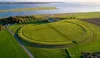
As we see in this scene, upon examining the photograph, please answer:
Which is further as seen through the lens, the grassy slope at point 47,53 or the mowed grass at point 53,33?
the mowed grass at point 53,33

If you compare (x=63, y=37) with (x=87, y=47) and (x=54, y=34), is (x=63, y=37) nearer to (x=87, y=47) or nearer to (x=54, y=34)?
(x=54, y=34)

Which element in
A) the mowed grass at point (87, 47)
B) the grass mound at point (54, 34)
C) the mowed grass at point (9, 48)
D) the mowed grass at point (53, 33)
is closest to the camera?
the mowed grass at point (9, 48)

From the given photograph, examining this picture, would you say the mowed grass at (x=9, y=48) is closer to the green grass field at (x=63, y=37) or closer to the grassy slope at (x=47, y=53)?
the grassy slope at (x=47, y=53)

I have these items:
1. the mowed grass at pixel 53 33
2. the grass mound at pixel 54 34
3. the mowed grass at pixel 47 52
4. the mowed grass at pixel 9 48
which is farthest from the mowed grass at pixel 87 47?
the mowed grass at pixel 9 48

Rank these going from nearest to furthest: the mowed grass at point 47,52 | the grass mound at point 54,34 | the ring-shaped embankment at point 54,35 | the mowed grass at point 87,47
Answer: the mowed grass at point 47,52 → the mowed grass at point 87,47 → the ring-shaped embankment at point 54,35 → the grass mound at point 54,34

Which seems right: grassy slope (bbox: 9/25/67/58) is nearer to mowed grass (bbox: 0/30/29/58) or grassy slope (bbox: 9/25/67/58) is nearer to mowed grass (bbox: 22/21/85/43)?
mowed grass (bbox: 0/30/29/58)

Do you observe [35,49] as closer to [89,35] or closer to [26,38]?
[26,38]

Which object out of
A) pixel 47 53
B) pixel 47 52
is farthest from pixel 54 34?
pixel 47 53
